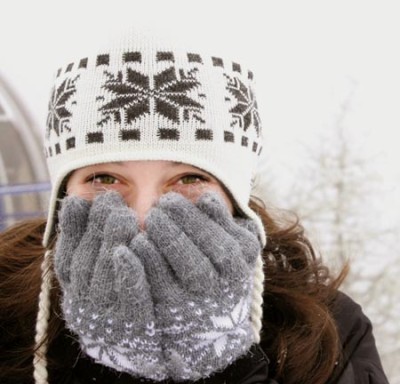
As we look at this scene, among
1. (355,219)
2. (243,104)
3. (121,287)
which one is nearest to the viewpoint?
(121,287)

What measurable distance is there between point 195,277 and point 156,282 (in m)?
0.08

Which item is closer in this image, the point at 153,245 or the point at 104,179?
the point at 153,245

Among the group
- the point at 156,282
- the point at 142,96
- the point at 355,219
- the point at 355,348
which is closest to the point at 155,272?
the point at 156,282

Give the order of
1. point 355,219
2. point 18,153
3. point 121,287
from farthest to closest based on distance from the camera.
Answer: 1. point 355,219
2. point 18,153
3. point 121,287

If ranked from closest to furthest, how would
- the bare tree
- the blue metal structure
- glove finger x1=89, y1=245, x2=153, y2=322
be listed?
glove finger x1=89, y1=245, x2=153, y2=322
the blue metal structure
the bare tree

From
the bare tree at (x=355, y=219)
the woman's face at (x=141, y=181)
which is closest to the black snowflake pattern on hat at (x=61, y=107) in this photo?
the woman's face at (x=141, y=181)

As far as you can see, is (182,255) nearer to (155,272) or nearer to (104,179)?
(155,272)

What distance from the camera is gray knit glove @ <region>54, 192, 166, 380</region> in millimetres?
1029

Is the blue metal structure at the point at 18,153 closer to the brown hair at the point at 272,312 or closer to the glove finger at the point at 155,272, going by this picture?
the brown hair at the point at 272,312

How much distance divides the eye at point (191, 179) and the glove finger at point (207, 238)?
88 mm

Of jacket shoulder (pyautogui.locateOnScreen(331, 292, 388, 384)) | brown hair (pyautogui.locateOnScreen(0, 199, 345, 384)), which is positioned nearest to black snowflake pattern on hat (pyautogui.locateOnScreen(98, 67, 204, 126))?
brown hair (pyautogui.locateOnScreen(0, 199, 345, 384))

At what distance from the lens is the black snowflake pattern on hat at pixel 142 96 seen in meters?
1.17

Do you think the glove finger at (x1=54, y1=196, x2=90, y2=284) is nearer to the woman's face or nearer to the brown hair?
the woman's face

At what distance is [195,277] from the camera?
1.05 metres
